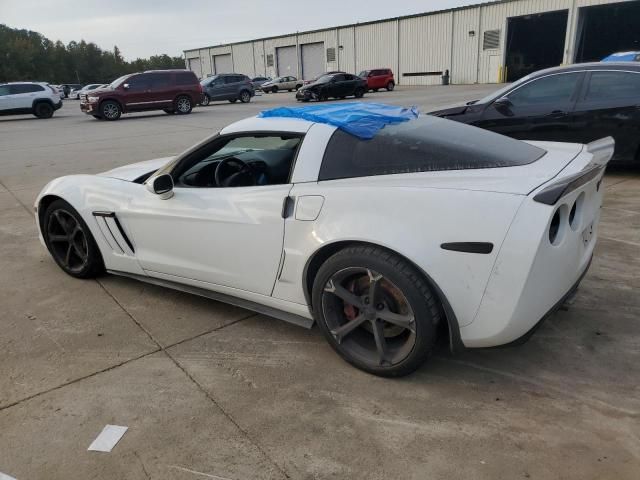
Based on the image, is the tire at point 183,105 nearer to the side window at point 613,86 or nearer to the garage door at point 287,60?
the side window at point 613,86

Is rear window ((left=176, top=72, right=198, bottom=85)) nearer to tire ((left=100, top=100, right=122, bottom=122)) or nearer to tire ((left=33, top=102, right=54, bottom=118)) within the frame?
tire ((left=100, top=100, right=122, bottom=122))

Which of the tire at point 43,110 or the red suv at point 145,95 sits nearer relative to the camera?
the red suv at point 145,95

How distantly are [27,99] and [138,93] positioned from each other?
555 centimetres

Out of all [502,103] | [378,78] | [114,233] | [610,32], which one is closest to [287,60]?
[378,78]

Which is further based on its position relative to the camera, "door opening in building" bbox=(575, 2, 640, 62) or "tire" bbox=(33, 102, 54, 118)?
"door opening in building" bbox=(575, 2, 640, 62)

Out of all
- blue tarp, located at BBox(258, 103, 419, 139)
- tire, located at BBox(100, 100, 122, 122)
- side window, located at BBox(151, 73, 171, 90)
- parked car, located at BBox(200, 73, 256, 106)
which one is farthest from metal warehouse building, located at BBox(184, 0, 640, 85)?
blue tarp, located at BBox(258, 103, 419, 139)

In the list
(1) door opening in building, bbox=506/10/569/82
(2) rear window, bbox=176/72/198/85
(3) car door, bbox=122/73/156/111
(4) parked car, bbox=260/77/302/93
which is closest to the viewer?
(3) car door, bbox=122/73/156/111

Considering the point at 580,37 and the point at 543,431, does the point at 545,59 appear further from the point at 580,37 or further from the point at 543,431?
the point at 543,431

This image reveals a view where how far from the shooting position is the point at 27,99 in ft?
74.9

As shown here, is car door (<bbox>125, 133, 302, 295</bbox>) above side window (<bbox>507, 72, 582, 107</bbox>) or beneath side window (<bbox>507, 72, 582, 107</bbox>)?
beneath

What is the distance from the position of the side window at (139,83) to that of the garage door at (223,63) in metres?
47.7

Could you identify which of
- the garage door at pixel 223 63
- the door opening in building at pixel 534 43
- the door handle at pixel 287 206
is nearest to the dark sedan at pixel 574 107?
the door handle at pixel 287 206

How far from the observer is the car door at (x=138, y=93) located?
2108cm

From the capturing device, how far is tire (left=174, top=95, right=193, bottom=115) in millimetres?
22425
